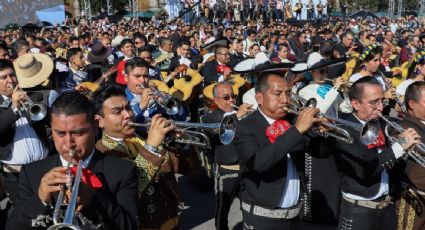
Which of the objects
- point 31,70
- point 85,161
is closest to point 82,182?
point 85,161

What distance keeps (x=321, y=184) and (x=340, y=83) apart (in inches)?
60.2

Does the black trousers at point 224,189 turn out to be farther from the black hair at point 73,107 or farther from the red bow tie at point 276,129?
the black hair at point 73,107

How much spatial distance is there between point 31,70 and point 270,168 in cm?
393

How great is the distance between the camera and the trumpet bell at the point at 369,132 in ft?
12.8

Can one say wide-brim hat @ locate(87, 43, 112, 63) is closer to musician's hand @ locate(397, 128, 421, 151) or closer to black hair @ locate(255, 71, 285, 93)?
black hair @ locate(255, 71, 285, 93)

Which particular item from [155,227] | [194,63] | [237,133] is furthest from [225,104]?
[194,63]

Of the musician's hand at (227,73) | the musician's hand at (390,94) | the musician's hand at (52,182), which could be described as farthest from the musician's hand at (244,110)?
the musician's hand at (227,73)

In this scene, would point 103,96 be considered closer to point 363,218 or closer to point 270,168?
point 270,168

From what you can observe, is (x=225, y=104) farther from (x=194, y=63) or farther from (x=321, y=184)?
(x=194, y=63)

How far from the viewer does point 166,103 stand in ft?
17.6

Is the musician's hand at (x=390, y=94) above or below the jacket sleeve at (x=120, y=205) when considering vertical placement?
below

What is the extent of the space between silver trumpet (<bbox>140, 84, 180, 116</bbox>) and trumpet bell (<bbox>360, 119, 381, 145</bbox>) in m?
2.21

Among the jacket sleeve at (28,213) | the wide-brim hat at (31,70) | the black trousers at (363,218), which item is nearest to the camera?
the jacket sleeve at (28,213)

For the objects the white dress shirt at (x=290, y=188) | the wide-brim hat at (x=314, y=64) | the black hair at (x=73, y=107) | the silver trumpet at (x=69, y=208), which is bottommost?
the white dress shirt at (x=290, y=188)
